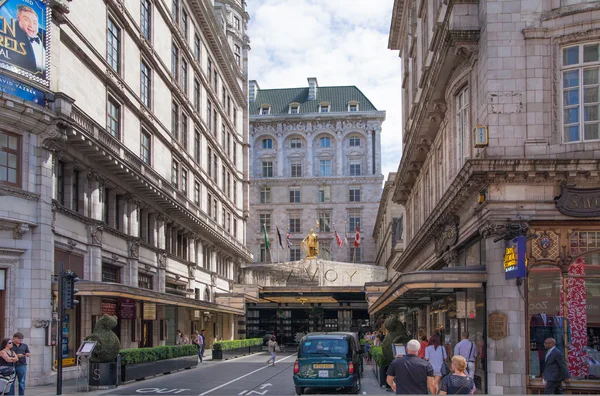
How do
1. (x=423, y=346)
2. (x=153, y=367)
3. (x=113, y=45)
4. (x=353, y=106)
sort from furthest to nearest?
(x=353, y=106) → (x=113, y=45) → (x=153, y=367) → (x=423, y=346)

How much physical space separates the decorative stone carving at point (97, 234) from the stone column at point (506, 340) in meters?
18.5

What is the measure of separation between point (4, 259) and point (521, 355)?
1619cm

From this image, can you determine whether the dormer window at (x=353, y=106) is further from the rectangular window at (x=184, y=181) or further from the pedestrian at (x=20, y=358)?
the pedestrian at (x=20, y=358)

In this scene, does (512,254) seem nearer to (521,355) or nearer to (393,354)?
(521,355)

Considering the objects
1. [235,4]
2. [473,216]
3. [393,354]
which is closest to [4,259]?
[393,354]

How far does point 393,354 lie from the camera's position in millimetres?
23750

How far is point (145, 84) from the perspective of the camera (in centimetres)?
4362

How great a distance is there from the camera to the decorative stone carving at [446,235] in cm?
2667

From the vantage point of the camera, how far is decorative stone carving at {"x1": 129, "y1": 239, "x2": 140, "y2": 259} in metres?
39.4

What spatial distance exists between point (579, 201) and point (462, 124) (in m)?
5.89

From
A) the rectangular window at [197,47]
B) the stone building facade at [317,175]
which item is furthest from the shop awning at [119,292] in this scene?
the stone building facade at [317,175]

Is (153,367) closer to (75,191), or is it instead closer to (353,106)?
(75,191)

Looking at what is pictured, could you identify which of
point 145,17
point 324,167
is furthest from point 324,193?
point 145,17

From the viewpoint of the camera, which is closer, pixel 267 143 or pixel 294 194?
pixel 294 194
